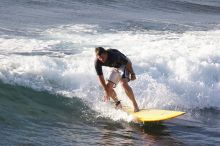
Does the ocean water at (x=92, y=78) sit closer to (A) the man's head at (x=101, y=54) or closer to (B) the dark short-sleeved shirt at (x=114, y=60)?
(B) the dark short-sleeved shirt at (x=114, y=60)

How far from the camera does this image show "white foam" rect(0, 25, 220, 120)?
1188 cm

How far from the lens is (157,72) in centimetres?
1337

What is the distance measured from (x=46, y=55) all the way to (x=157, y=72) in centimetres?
309

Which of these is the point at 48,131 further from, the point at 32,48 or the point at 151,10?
the point at 151,10

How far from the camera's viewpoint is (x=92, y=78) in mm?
12492

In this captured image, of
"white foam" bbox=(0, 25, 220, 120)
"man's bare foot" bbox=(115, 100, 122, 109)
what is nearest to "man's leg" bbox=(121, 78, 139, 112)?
"man's bare foot" bbox=(115, 100, 122, 109)

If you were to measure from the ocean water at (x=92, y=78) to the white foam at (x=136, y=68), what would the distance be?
25 mm

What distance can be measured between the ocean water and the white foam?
25 mm

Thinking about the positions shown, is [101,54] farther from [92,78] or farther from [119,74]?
[92,78]

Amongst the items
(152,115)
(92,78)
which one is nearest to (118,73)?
(152,115)

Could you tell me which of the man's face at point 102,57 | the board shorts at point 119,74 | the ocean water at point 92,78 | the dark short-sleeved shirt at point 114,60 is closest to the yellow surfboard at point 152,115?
the ocean water at point 92,78

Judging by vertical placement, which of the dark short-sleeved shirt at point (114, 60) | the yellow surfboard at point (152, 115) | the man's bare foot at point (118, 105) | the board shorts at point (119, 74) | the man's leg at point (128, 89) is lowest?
the yellow surfboard at point (152, 115)

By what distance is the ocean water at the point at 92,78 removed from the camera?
9391 millimetres

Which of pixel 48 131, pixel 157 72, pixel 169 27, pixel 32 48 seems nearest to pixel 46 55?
pixel 32 48
